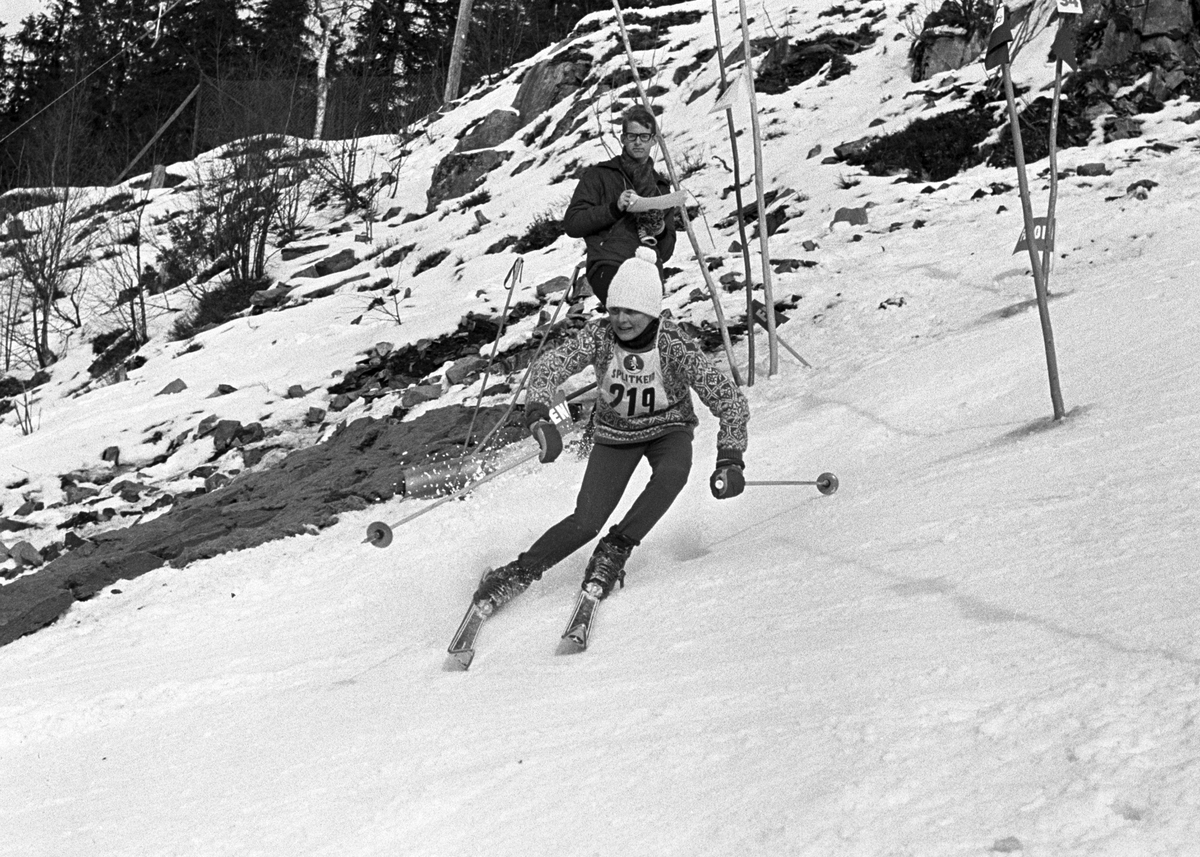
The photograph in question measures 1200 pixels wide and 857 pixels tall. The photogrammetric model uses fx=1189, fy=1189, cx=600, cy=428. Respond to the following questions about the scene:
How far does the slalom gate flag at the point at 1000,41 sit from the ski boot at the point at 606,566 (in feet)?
8.01

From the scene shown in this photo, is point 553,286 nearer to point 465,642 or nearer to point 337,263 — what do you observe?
point 337,263

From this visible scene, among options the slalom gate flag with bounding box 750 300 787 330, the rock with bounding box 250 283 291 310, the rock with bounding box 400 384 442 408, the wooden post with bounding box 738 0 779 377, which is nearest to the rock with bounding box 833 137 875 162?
the slalom gate flag with bounding box 750 300 787 330

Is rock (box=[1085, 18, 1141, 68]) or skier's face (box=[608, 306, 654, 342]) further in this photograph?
rock (box=[1085, 18, 1141, 68])

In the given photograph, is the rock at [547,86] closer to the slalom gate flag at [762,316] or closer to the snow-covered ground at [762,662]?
the slalom gate flag at [762,316]

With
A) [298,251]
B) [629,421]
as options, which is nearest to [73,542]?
[629,421]

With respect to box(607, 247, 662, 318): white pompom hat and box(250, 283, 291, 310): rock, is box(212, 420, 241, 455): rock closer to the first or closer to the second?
box(250, 283, 291, 310): rock

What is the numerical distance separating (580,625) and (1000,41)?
9.62 feet

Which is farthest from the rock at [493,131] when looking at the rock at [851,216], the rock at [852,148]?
the rock at [851,216]

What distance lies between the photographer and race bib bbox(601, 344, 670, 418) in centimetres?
481

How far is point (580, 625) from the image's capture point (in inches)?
165

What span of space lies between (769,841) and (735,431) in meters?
2.62

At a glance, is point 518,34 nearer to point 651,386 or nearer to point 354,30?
point 354,30

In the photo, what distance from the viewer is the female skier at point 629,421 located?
4.68m

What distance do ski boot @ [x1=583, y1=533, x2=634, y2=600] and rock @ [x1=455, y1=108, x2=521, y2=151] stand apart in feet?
50.6
